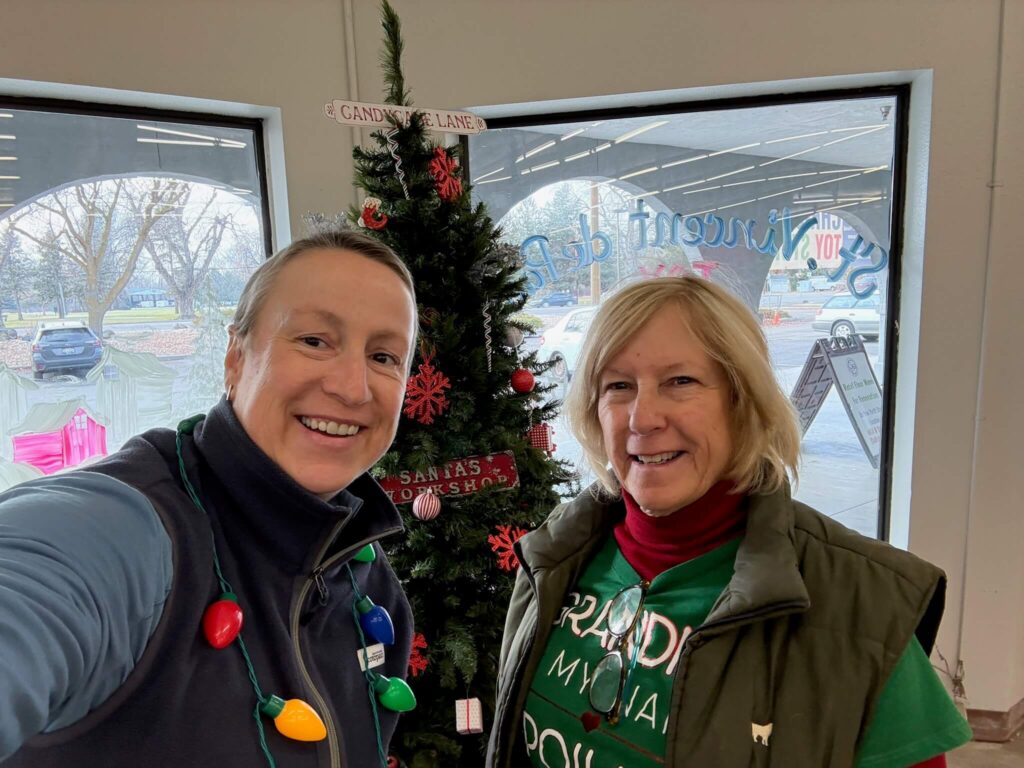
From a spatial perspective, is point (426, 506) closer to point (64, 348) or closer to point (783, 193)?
point (64, 348)

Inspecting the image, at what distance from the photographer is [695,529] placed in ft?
3.39

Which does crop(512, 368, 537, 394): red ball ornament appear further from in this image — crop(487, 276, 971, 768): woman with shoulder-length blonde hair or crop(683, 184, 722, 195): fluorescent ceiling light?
crop(683, 184, 722, 195): fluorescent ceiling light

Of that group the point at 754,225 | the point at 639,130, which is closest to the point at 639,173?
the point at 639,130

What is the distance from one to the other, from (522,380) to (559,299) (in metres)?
1.01

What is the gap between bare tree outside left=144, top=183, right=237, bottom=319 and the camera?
2.40 meters

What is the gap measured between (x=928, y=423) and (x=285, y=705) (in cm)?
252

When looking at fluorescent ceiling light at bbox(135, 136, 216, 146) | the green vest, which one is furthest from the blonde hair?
fluorescent ceiling light at bbox(135, 136, 216, 146)

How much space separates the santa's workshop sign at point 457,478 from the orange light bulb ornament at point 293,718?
3.21ft

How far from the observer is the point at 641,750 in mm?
922

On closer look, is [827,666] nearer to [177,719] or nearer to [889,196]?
[177,719]

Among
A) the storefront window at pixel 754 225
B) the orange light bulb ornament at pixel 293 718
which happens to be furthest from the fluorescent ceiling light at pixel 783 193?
the orange light bulb ornament at pixel 293 718

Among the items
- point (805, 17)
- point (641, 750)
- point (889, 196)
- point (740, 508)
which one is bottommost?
point (641, 750)

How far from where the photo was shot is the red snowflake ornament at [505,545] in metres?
1.79

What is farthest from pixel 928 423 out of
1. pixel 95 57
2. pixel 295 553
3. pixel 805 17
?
pixel 95 57
